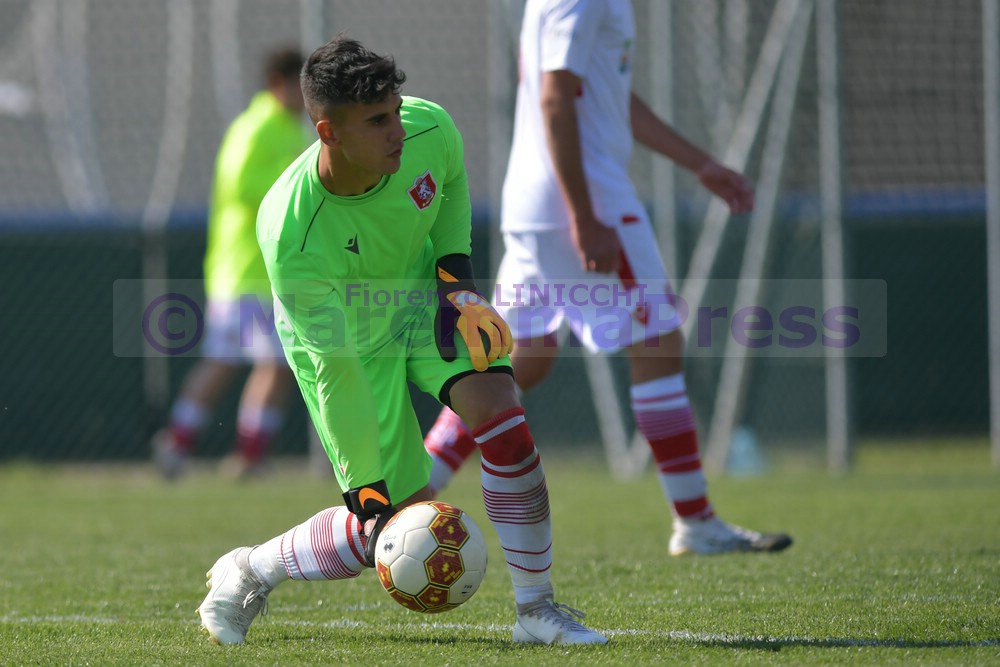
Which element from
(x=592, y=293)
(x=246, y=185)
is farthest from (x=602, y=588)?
(x=246, y=185)

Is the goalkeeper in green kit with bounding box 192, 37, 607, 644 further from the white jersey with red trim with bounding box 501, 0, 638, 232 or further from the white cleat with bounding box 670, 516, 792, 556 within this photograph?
the white cleat with bounding box 670, 516, 792, 556

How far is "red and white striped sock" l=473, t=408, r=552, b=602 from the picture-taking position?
3.42m

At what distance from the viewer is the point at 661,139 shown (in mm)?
5293

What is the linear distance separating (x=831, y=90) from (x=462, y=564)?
639 cm

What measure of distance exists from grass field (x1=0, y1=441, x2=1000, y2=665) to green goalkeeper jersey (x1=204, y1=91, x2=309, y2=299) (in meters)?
1.75

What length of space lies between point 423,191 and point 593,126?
1583 mm

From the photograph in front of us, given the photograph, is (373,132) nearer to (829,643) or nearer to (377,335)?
(377,335)

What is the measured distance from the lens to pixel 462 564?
128 inches

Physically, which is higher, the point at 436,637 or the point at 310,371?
the point at 310,371

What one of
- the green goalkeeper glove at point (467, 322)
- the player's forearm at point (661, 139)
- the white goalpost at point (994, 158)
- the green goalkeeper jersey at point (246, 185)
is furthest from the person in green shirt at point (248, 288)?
the green goalkeeper glove at point (467, 322)

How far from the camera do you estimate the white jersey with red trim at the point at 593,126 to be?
196 inches

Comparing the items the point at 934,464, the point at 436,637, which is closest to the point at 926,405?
the point at 934,464

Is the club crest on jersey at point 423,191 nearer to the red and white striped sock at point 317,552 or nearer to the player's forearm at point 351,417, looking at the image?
the player's forearm at point 351,417

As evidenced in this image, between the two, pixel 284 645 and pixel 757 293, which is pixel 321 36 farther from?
pixel 284 645
